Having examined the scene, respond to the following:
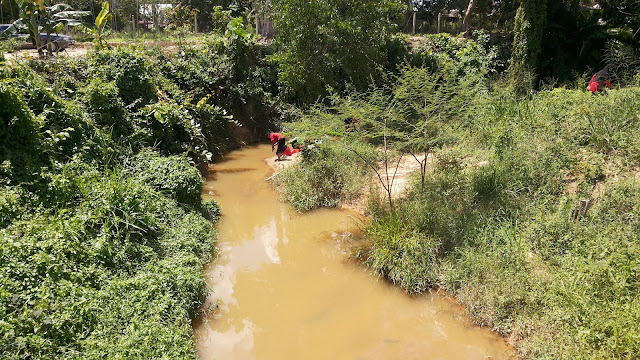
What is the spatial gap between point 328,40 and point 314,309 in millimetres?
8637

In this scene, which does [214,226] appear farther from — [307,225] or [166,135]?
[166,135]

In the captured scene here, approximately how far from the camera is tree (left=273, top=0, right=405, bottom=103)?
12117 millimetres

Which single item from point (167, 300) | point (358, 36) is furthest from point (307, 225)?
point (358, 36)

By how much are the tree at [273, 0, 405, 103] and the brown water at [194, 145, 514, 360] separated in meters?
5.81

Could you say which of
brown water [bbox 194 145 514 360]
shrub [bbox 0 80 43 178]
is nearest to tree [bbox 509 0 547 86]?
brown water [bbox 194 145 514 360]

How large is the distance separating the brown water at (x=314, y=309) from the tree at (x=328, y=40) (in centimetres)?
581

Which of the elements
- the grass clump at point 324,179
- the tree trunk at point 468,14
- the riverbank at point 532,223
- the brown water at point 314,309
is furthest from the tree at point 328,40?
the brown water at point 314,309

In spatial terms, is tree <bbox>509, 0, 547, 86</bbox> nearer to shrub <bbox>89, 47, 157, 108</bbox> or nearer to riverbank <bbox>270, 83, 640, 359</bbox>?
riverbank <bbox>270, 83, 640, 359</bbox>

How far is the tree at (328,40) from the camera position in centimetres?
1212

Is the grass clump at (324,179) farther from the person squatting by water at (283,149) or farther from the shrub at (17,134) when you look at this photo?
the shrub at (17,134)

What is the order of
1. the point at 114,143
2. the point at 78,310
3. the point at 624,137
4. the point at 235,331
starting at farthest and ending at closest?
1. the point at 114,143
2. the point at 624,137
3. the point at 235,331
4. the point at 78,310

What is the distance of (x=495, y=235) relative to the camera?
6324mm

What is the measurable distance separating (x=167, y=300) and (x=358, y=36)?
9.74 metres

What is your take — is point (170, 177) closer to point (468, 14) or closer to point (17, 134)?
point (17, 134)
